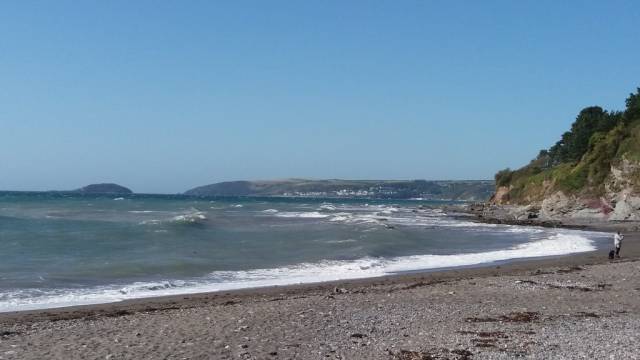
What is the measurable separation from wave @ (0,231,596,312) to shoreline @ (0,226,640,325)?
2.14ft

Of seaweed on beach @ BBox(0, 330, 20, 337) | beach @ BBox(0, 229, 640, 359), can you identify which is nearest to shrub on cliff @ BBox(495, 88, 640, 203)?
beach @ BBox(0, 229, 640, 359)

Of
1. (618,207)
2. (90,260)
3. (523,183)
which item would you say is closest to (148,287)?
(90,260)

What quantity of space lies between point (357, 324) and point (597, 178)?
53220 mm

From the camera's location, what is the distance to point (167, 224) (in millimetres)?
47781

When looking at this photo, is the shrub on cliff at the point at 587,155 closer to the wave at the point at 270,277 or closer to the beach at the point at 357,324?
the wave at the point at 270,277

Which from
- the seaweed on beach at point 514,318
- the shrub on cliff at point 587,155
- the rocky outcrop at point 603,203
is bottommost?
the seaweed on beach at point 514,318

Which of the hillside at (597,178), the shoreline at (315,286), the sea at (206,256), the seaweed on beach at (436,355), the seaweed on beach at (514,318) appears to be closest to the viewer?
the seaweed on beach at (436,355)

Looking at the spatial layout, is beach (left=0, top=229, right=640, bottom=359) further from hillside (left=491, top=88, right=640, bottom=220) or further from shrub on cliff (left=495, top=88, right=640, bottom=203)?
shrub on cliff (left=495, top=88, right=640, bottom=203)

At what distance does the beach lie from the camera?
9906 mm

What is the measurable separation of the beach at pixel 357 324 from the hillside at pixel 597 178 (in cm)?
3885

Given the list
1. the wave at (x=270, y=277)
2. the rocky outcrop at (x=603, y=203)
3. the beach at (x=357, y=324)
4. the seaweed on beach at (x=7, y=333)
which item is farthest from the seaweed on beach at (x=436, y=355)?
the rocky outcrop at (x=603, y=203)

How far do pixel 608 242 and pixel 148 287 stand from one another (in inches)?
1102

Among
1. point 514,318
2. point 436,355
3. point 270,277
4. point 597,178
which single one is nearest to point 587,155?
point 597,178

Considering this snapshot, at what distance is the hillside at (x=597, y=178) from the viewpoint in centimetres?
5362
